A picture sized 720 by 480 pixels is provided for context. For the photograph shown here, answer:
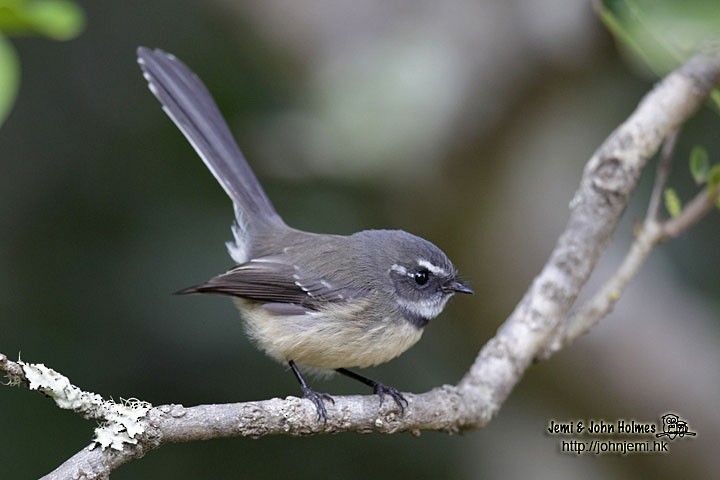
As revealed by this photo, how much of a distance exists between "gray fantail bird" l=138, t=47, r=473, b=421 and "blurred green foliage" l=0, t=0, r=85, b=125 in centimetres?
110

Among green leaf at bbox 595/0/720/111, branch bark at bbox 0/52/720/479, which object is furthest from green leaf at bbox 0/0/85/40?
green leaf at bbox 595/0/720/111

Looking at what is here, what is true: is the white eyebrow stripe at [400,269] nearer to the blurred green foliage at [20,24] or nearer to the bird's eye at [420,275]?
the bird's eye at [420,275]

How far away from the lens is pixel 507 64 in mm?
4828

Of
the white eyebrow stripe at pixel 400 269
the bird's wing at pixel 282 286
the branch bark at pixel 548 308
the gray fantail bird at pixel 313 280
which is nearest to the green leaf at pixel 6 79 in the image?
the branch bark at pixel 548 308

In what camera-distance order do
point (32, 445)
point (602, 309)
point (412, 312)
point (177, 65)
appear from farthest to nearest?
point (32, 445) < point (177, 65) < point (412, 312) < point (602, 309)

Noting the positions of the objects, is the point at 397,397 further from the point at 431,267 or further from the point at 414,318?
the point at 431,267

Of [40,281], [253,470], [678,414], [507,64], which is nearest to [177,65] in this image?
[40,281]

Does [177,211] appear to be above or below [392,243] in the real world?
below

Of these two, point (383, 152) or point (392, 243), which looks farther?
point (383, 152)

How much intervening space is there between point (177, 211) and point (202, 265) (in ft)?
1.16

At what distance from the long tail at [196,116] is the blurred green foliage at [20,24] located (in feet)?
4.44

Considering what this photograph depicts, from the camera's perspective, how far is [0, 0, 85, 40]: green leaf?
88.7 inches

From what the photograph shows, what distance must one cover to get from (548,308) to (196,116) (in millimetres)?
1801

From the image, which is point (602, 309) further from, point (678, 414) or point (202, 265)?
point (202, 265)
